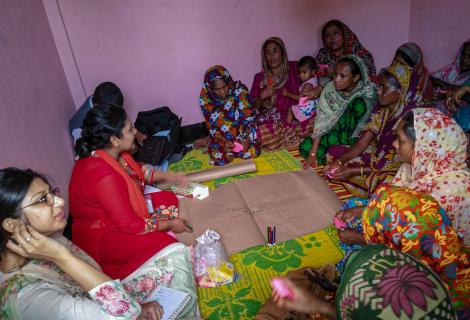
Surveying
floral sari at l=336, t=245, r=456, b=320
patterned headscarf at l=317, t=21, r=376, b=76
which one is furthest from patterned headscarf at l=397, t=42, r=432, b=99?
floral sari at l=336, t=245, r=456, b=320

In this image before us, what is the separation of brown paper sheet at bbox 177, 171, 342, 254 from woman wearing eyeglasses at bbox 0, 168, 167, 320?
126 centimetres

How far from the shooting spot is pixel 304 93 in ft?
12.3

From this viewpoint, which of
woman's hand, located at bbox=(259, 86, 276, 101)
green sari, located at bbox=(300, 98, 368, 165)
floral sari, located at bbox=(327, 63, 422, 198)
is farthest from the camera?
woman's hand, located at bbox=(259, 86, 276, 101)

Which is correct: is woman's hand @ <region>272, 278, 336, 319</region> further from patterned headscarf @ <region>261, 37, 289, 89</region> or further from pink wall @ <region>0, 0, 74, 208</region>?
patterned headscarf @ <region>261, 37, 289, 89</region>

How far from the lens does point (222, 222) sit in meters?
2.68

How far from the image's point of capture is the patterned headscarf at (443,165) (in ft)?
5.54

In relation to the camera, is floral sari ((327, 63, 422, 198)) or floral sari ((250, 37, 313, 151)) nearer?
floral sari ((327, 63, 422, 198))

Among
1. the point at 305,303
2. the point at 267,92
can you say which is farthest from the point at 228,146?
the point at 305,303

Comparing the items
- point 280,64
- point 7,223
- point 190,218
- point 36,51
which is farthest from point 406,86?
point 36,51

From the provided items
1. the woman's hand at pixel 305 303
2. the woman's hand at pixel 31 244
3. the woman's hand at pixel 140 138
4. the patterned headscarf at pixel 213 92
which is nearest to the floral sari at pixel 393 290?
the woman's hand at pixel 305 303

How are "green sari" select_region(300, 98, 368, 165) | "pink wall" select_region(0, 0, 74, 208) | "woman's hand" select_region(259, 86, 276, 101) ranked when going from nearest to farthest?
"pink wall" select_region(0, 0, 74, 208) < "green sari" select_region(300, 98, 368, 165) < "woman's hand" select_region(259, 86, 276, 101)

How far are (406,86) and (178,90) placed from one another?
249 cm

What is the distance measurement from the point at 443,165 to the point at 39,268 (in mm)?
1888

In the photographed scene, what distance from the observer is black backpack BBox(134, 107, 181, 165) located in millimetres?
3506
